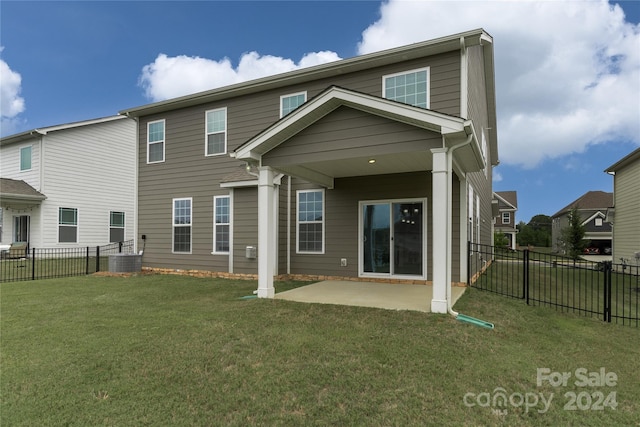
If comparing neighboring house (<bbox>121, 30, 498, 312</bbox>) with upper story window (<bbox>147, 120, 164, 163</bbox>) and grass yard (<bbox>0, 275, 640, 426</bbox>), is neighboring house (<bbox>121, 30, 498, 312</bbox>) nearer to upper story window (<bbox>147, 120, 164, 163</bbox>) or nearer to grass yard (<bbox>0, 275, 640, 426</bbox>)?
upper story window (<bbox>147, 120, 164, 163</bbox>)

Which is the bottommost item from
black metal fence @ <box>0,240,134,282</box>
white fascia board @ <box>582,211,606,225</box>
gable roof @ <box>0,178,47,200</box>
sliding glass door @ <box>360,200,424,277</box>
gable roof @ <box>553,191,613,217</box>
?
black metal fence @ <box>0,240,134,282</box>

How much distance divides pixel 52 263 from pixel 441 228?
1408 cm

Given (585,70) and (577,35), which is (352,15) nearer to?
(577,35)

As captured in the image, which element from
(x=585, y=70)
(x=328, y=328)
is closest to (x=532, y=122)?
(x=585, y=70)

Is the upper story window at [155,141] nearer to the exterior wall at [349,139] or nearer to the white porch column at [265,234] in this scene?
the white porch column at [265,234]

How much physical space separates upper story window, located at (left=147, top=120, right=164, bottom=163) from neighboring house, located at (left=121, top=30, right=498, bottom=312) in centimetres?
4

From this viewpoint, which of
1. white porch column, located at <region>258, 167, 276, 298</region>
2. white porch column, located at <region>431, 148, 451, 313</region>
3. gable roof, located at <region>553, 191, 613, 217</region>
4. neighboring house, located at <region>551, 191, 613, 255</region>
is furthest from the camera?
gable roof, located at <region>553, 191, 613, 217</region>

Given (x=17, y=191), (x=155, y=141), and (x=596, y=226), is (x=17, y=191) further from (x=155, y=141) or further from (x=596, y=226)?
(x=596, y=226)

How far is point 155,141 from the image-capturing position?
11.2 m

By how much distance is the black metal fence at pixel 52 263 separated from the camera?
9.95 meters

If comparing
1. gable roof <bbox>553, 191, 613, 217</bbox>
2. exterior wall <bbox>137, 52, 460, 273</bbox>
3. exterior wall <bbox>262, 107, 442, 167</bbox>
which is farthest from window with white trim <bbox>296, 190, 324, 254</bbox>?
gable roof <bbox>553, 191, 613, 217</bbox>

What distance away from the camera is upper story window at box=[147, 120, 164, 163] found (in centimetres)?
1112

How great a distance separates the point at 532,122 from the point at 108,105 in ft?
111

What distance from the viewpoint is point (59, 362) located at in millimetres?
3555
